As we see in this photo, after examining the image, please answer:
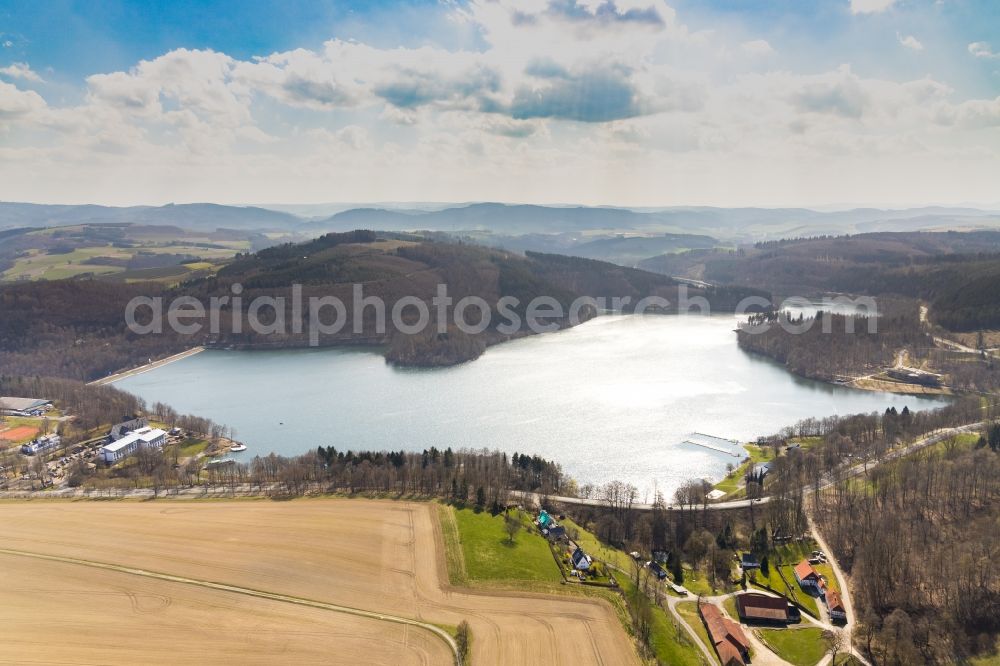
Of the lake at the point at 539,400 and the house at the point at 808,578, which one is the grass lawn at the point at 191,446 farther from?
the house at the point at 808,578

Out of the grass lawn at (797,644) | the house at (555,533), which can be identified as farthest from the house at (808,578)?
the house at (555,533)

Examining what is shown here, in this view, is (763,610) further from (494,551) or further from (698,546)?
(494,551)

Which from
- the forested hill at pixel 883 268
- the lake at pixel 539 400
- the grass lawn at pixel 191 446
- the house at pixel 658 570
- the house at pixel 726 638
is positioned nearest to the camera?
the house at pixel 726 638

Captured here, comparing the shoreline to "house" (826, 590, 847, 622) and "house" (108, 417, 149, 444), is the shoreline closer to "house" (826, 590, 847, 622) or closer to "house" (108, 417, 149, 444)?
"house" (108, 417, 149, 444)

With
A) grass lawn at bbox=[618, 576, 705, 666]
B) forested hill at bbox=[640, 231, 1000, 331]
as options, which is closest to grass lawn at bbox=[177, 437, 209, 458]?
grass lawn at bbox=[618, 576, 705, 666]

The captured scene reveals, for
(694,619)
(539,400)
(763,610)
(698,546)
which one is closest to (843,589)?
(763,610)

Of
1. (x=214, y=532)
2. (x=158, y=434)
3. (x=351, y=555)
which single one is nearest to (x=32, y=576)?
(x=214, y=532)

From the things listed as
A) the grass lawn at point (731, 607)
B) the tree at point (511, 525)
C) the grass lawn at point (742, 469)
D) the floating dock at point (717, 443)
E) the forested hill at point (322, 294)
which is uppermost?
the forested hill at point (322, 294)
